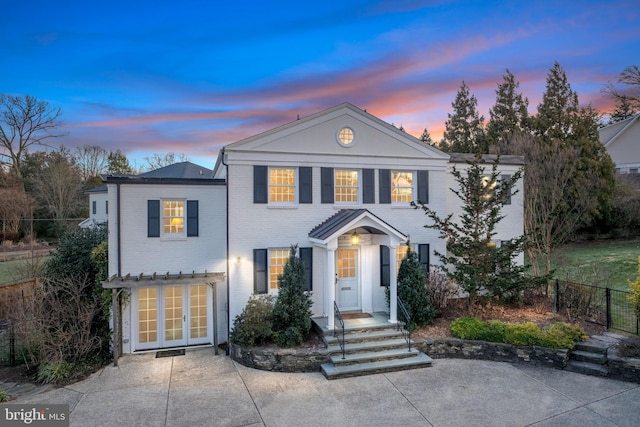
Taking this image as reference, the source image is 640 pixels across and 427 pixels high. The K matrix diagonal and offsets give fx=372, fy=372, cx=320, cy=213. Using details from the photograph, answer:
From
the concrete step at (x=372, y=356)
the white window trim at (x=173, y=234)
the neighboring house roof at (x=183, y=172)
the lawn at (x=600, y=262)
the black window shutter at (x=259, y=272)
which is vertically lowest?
the concrete step at (x=372, y=356)

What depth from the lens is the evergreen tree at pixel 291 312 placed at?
1030cm

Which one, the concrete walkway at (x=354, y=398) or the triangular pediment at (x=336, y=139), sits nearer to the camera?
the concrete walkway at (x=354, y=398)

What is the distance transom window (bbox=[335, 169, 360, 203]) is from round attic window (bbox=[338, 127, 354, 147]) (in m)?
0.97

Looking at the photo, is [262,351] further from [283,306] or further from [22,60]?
[22,60]

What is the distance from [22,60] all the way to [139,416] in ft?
49.7

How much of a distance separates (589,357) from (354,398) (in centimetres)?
628

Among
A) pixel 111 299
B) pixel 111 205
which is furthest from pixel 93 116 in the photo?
pixel 111 299

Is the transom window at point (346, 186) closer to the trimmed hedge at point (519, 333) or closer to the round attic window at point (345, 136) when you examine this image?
the round attic window at point (345, 136)

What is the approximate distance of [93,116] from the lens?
2105 centimetres

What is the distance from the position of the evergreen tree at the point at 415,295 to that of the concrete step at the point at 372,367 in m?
1.48

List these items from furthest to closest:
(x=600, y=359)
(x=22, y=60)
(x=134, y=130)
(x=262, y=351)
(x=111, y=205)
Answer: (x=134, y=130)
(x=22, y=60)
(x=111, y=205)
(x=262, y=351)
(x=600, y=359)

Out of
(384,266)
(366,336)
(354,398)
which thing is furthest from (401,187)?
(354,398)

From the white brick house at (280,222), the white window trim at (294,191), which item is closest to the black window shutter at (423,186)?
the white brick house at (280,222)

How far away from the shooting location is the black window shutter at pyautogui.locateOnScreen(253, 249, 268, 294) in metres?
12.0
